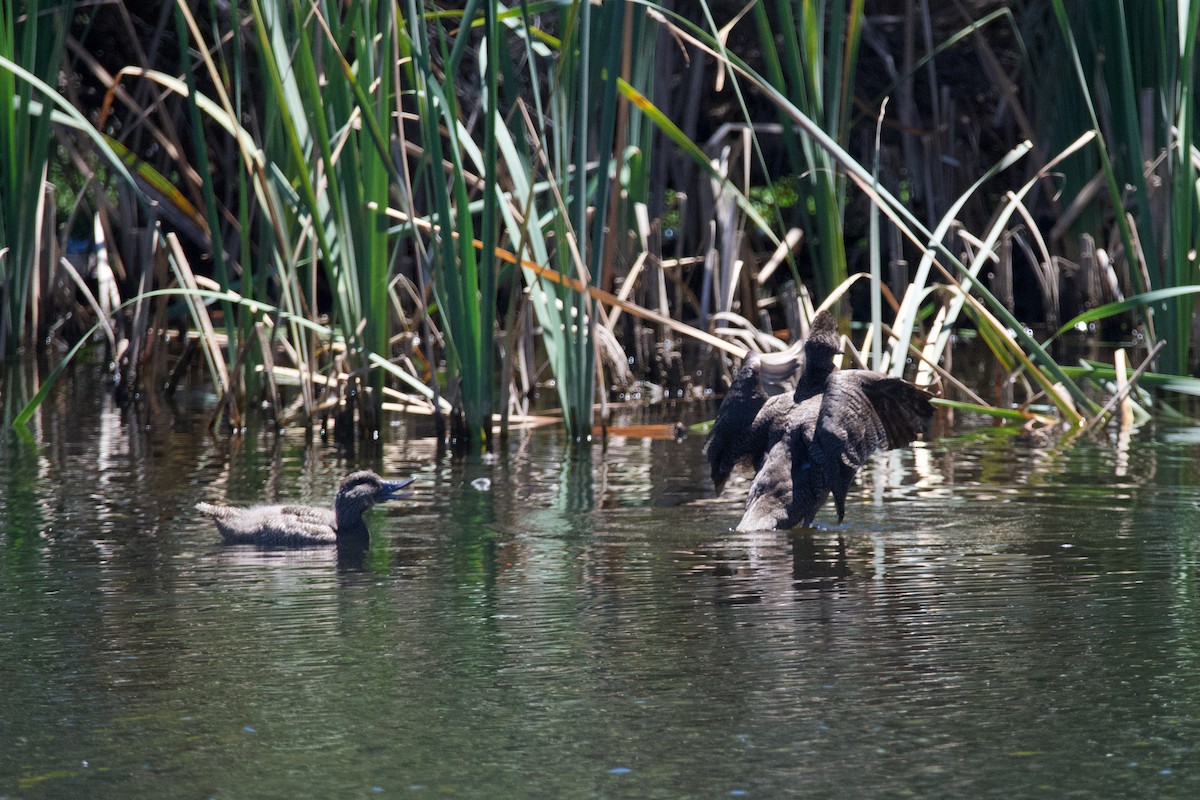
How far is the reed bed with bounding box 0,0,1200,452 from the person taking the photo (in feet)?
20.7

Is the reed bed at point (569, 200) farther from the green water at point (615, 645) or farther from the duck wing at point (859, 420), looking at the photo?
the green water at point (615, 645)

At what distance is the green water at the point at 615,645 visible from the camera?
9.66 feet

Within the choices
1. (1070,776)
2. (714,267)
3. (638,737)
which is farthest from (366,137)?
(1070,776)

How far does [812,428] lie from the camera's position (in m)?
5.04

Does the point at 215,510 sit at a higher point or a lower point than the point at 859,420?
lower

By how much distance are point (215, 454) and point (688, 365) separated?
3.39 meters

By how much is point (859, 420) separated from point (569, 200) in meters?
2.41

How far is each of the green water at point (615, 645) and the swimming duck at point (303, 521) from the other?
0.28 feet

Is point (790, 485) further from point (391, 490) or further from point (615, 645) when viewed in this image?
point (615, 645)

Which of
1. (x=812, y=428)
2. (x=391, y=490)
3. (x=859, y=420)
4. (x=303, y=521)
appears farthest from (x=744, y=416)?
(x=303, y=521)

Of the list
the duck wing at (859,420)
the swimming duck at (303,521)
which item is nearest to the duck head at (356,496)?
the swimming duck at (303,521)

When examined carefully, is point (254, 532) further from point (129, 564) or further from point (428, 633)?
point (428, 633)

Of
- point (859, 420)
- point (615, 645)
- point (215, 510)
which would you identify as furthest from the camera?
point (215, 510)

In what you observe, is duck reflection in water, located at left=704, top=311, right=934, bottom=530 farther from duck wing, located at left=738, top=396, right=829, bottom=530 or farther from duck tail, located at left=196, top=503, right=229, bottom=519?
duck tail, located at left=196, top=503, right=229, bottom=519
